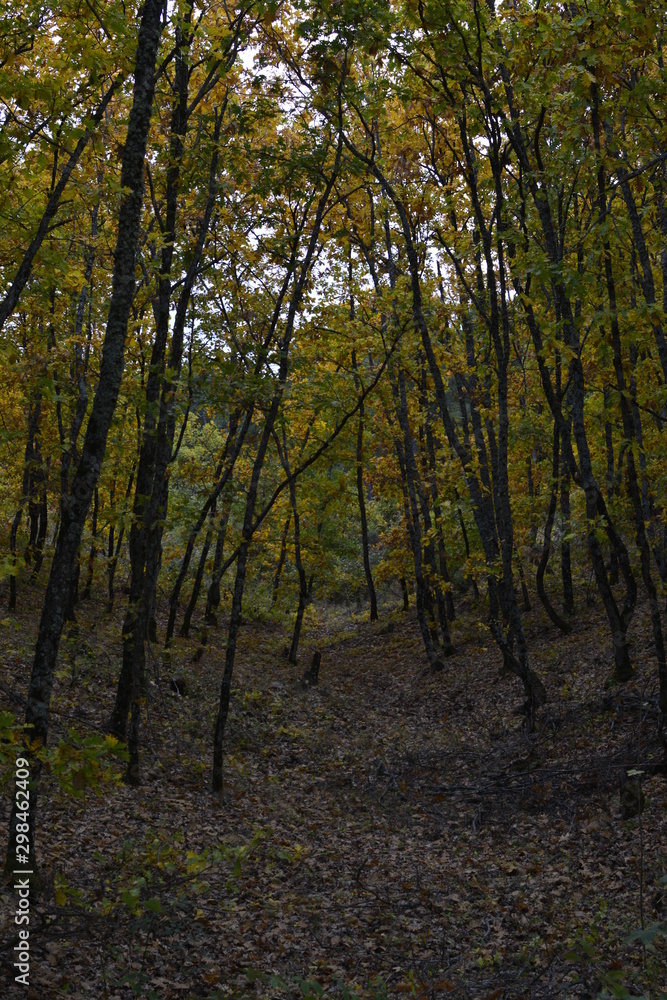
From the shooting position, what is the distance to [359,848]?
818cm

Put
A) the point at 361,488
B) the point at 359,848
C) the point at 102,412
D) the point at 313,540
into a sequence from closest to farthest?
the point at 102,412 → the point at 359,848 → the point at 313,540 → the point at 361,488

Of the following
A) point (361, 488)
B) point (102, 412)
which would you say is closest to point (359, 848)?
point (102, 412)

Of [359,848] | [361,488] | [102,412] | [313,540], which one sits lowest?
[359,848]

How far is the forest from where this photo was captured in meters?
5.54

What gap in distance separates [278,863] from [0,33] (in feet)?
30.7

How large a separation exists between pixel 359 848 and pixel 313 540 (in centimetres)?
908

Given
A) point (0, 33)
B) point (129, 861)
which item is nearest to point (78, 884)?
point (129, 861)

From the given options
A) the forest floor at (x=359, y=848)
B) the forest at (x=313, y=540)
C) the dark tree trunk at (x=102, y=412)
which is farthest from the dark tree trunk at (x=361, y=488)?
the forest floor at (x=359, y=848)

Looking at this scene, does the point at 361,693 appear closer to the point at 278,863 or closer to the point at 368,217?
the point at 278,863

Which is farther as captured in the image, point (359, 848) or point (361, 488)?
point (361, 488)

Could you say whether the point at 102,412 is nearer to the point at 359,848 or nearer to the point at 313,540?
the point at 359,848

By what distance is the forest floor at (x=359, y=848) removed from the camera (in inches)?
201

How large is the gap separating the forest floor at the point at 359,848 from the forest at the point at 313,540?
5 centimetres

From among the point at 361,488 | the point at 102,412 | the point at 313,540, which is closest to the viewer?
the point at 102,412
